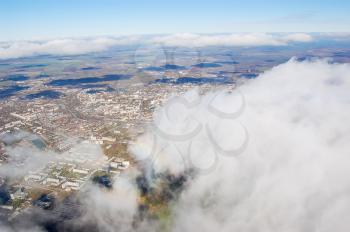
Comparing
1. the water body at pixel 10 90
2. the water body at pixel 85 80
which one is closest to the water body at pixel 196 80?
the water body at pixel 85 80

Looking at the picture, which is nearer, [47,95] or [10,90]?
[47,95]

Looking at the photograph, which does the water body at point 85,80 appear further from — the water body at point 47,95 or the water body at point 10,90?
the water body at point 47,95

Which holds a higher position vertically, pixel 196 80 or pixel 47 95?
pixel 196 80

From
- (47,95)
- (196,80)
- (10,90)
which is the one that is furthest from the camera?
(196,80)

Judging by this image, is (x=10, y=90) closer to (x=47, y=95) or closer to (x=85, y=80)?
(x=47, y=95)

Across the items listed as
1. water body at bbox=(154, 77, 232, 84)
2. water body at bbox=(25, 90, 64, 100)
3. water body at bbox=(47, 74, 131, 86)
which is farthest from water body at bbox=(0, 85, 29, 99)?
water body at bbox=(154, 77, 232, 84)

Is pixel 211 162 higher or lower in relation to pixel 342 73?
lower

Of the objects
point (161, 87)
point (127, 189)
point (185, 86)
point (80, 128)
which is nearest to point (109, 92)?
point (161, 87)

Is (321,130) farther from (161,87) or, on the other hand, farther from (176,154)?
(161,87)

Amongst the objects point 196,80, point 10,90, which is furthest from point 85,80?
point 196,80
